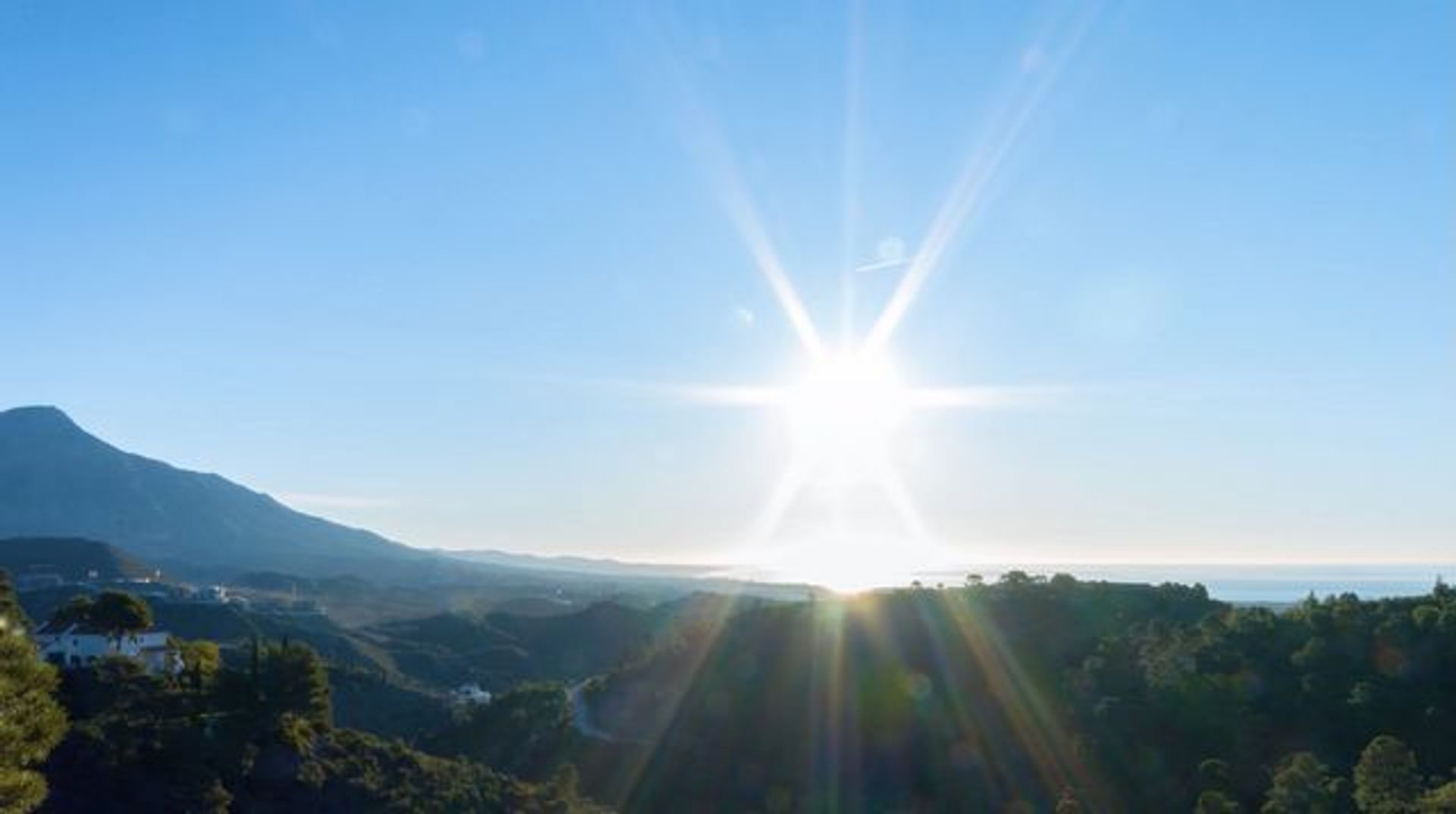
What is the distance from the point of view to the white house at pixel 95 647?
135ft

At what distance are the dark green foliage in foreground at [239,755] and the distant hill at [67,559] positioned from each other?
103 meters

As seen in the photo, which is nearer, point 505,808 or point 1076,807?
point 1076,807

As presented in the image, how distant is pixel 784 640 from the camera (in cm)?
6203

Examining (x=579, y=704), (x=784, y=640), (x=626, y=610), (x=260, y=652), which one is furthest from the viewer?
(x=626, y=610)

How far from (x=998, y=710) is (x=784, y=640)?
16.2 m

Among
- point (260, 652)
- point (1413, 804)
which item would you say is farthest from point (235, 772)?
point (1413, 804)

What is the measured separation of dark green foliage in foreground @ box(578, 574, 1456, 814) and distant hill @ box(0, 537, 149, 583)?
9213 cm

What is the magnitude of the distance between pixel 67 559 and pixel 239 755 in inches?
4804

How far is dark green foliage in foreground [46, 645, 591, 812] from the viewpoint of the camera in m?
28.2

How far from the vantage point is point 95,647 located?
42.1 meters

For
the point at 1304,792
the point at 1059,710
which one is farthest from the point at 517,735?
the point at 1304,792

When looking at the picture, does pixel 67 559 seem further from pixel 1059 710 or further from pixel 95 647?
pixel 1059 710

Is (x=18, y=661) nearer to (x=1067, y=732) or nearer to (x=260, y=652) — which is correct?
(x=260, y=652)

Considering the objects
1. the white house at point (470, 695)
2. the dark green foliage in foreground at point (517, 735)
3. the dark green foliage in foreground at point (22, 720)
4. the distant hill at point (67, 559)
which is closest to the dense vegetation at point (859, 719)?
the dark green foliage in foreground at point (22, 720)
